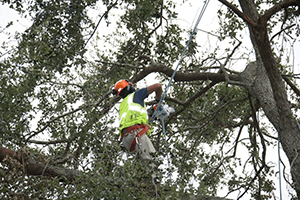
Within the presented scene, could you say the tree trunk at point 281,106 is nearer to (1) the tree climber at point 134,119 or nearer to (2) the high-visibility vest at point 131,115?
(1) the tree climber at point 134,119

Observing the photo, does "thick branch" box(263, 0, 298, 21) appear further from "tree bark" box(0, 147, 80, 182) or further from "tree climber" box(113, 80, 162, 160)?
"tree bark" box(0, 147, 80, 182)

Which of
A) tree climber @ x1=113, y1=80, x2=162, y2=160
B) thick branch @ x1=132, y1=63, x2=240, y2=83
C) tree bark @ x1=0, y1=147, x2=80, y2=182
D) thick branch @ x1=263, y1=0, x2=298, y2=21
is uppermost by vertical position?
thick branch @ x1=132, y1=63, x2=240, y2=83

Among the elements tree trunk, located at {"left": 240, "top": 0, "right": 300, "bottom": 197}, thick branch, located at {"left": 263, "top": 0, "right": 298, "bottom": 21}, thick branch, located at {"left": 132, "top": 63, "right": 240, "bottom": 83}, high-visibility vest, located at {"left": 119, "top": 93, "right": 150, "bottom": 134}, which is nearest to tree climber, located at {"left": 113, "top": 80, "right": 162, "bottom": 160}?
high-visibility vest, located at {"left": 119, "top": 93, "right": 150, "bottom": 134}

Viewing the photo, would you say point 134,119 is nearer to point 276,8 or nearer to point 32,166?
point 32,166

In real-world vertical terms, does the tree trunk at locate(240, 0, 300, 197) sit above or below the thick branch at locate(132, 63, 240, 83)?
below

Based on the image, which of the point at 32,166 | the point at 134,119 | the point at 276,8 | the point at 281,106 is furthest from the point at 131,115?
the point at 276,8

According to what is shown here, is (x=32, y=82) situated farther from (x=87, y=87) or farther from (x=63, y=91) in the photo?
(x=63, y=91)

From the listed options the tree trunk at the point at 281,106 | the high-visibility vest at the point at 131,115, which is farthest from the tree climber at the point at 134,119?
the tree trunk at the point at 281,106

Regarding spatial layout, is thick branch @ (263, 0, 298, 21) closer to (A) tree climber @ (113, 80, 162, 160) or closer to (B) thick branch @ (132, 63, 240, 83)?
(A) tree climber @ (113, 80, 162, 160)

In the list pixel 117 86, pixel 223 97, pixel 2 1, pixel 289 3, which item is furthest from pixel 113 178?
pixel 223 97

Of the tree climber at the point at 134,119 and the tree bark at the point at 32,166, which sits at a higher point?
the tree climber at the point at 134,119

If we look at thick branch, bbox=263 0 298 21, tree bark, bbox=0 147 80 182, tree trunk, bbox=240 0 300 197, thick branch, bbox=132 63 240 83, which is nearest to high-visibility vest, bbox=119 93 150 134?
tree bark, bbox=0 147 80 182

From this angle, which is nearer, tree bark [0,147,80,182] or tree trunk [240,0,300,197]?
tree bark [0,147,80,182]

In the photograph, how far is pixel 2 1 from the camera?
244 inches
